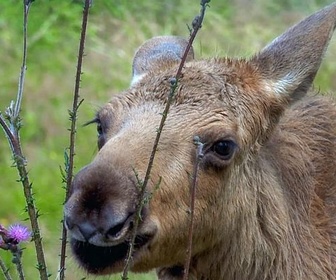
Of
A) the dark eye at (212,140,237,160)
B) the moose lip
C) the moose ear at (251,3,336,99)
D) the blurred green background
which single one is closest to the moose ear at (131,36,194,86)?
the moose ear at (251,3,336,99)

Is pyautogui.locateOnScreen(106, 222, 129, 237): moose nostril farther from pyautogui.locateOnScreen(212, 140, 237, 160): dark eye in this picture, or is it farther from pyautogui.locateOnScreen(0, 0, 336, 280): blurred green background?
pyautogui.locateOnScreen(0, 0, 336, 280): blurred green background

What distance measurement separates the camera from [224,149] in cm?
593

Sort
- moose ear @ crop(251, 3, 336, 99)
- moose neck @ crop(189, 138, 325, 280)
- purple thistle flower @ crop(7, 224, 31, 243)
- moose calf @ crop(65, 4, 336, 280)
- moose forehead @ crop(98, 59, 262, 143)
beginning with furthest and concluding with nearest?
1. moose ear @ crop(251, 3, 336, 99)
2. moose neck @ crop(189, 138, 325, 280)
3. moose forehead @ crop(98, 59, 262, 143)
4. moose calf @ crop(65, 4, 336, 280)
5. purple thistle flower @ crop(7, 224, 31, 243)

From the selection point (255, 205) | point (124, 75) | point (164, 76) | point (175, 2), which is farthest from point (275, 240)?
point (175, 2)

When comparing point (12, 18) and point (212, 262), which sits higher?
point (12, 18)

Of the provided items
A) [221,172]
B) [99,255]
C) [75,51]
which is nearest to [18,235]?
[99,255]

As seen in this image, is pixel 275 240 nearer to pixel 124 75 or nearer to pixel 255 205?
pixel 255 205

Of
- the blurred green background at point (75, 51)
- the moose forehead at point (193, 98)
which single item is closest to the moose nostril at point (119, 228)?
the moose forehead at point (193, 98)

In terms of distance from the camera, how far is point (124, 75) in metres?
12.3

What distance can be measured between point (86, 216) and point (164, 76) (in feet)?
4.30

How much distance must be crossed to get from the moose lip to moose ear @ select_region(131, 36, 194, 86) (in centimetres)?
135

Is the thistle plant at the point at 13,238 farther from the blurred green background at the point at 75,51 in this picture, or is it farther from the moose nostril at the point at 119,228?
the blurred green background at the point at 75,51

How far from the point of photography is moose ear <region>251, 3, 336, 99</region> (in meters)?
6.33

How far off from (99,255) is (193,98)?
3.51ft
